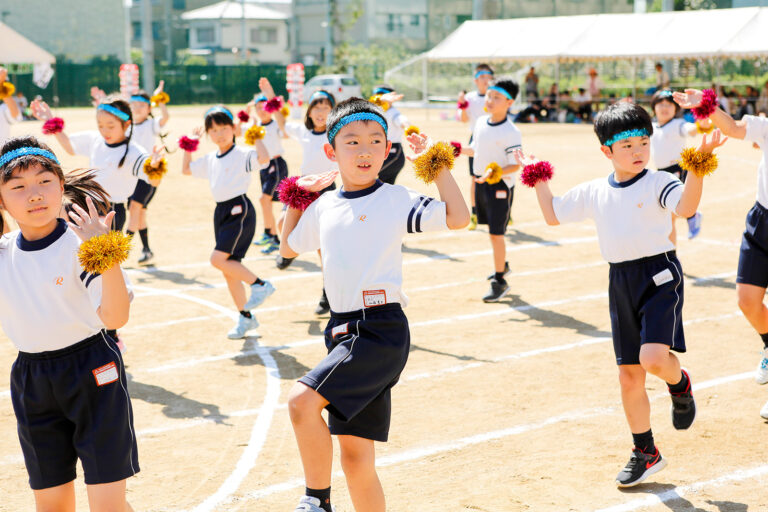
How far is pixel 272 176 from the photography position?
14523mm

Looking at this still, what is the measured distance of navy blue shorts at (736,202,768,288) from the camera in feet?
22.2

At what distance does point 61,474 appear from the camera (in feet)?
13.3

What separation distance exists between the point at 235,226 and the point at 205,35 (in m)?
82.4

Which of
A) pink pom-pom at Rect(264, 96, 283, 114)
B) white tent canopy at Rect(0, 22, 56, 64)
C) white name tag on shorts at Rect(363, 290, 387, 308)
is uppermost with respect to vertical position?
white tent canopy at Rect(0, 22, 56, 64)

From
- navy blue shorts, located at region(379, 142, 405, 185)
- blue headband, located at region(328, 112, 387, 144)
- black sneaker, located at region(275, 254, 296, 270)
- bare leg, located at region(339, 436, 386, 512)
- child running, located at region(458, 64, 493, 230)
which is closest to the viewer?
bare leg, located at region(339, 436, 386, 512)

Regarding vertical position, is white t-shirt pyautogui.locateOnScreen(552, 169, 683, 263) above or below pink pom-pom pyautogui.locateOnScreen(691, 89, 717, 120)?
below

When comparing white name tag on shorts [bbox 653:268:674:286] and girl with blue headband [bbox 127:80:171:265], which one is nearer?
white name tag on shorts [bbox 653:268:674:286]

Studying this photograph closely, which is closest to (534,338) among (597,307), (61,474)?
(597,307)

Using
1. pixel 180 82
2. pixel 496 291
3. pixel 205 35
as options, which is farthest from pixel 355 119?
pixel 205 35

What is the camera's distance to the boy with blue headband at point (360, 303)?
14.0 ft

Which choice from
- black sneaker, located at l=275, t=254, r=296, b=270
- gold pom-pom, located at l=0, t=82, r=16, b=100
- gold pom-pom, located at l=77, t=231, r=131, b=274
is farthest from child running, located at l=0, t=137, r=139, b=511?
gold pom-pom, located at l=0, t=82, r=16, b=100

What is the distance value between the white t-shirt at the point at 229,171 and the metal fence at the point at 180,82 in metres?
40.6

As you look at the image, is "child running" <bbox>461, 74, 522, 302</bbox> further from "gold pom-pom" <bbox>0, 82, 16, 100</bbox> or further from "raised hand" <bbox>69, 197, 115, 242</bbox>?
"raised hand" <bbox>69, 197, 115, 242</bbox>

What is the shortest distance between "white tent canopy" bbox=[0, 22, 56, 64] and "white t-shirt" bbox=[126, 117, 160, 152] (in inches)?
906
